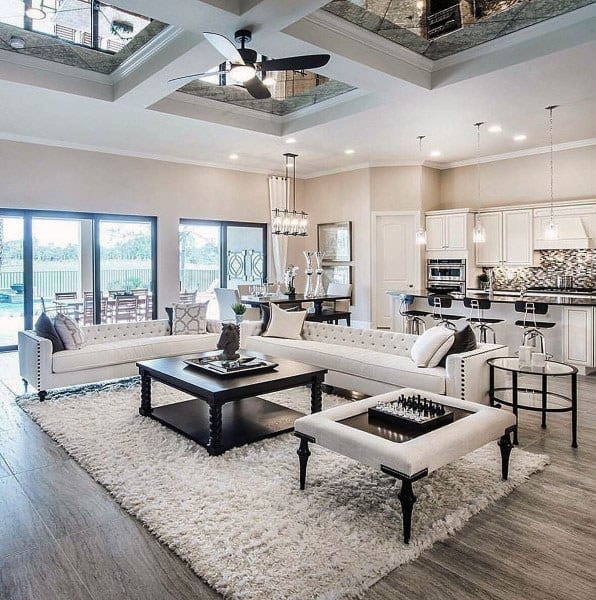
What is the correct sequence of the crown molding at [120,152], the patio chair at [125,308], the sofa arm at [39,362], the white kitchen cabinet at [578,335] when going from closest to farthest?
the sofa arm at [39,362], the white kitchen cabinet at [578,335], the crown molding at [120,152], the patio chair at [125,308]

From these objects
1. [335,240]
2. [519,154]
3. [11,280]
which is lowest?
[11,280]

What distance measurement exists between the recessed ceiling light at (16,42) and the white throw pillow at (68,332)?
107 inches

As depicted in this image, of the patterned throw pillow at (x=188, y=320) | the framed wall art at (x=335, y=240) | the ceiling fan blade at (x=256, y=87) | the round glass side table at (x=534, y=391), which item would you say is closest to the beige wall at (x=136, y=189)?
the framed wall art at (x=335, y=240)

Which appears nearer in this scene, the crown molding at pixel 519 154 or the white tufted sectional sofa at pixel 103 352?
the white tufted sectional sofa at pixel 103 352

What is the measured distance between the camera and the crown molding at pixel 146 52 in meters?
4.57

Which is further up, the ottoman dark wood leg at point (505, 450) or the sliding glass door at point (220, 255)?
the sliding glass door at point (220, 255)

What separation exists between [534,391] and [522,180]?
5651 mm

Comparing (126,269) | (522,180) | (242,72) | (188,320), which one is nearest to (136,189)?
(126,269)

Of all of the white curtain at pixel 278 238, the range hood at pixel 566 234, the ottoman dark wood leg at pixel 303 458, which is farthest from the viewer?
the white curtain at pixel 278 238

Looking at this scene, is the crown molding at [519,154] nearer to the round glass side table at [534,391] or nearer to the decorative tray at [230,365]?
the round glass side table at [534,391]

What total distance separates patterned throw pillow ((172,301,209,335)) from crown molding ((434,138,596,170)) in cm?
576

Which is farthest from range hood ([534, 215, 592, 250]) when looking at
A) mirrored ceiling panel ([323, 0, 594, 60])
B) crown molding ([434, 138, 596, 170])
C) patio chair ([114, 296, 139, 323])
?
patio chair ([114, 296, 139, 323])

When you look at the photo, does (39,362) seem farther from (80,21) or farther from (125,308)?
(125,308)

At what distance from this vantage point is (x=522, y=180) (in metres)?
8.70
